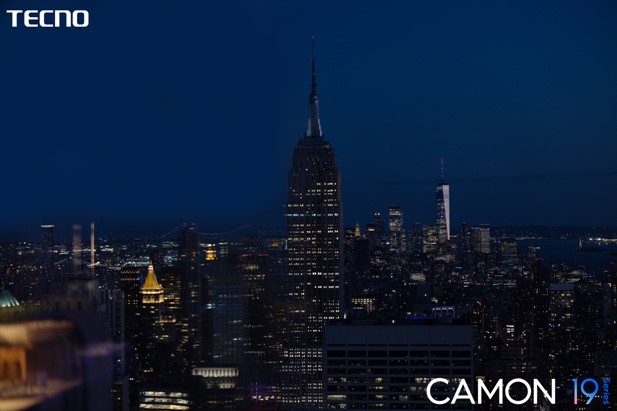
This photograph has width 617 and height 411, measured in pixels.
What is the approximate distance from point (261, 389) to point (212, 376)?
49 centimetres

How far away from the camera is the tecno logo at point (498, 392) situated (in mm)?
5363

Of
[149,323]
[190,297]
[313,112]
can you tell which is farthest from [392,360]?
[313,112]

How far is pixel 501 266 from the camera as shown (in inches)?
313

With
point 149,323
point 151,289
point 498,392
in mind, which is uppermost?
point 151,289

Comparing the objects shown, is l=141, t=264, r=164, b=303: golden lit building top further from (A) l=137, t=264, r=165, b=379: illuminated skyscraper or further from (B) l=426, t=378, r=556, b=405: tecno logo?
(B) l=426, t=378, r=556, b=405: tecno logo

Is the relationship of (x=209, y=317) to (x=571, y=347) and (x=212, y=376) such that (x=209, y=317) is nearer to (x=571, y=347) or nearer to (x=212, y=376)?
(x=212, y=376)

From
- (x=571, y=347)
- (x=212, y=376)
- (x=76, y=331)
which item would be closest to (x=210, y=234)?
(x=212, y=376)

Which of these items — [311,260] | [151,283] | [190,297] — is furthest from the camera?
[311,260]

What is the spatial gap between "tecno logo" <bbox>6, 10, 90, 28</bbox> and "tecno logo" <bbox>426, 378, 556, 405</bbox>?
318 centimetres

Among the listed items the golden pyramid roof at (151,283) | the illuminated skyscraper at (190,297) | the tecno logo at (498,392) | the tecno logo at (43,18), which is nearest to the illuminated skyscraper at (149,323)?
the golden pyramid roof at (151,283)

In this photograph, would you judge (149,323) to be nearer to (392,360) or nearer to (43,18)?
(392,360)

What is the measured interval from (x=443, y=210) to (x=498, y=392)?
290cm

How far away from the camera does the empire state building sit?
6.55 m

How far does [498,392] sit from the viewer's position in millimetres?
5402
